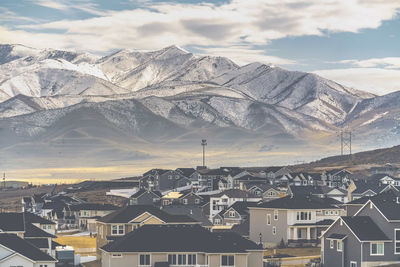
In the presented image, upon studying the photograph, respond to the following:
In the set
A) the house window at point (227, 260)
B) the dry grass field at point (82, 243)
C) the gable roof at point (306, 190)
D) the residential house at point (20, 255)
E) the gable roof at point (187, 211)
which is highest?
the gable roof at point (306, 190)

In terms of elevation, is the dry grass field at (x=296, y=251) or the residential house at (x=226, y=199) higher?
the residential house at (x=226, y=199)

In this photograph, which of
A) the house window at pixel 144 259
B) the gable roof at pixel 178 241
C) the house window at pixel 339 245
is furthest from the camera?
the house window at pixel 339 245

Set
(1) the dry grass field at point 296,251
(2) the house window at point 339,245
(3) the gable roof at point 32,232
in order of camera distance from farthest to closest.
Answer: (1) the dry grass field at point 296,251, (3) the gable roof at point 32,232, (2) the house window at point 339,245

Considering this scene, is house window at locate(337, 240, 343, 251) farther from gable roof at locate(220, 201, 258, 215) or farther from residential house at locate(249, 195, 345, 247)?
gable roof at locate(220, 201, 258, 215)

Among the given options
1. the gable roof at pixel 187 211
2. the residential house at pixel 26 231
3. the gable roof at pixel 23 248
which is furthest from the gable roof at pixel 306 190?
the gable roof at pixel 23 248

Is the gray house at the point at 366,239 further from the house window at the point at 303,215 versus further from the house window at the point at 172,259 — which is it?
the house window at the point at 303,215

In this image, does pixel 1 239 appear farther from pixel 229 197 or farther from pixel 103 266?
pixel 229 197

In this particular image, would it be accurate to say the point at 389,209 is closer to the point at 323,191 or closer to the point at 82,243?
the point at 82,243
